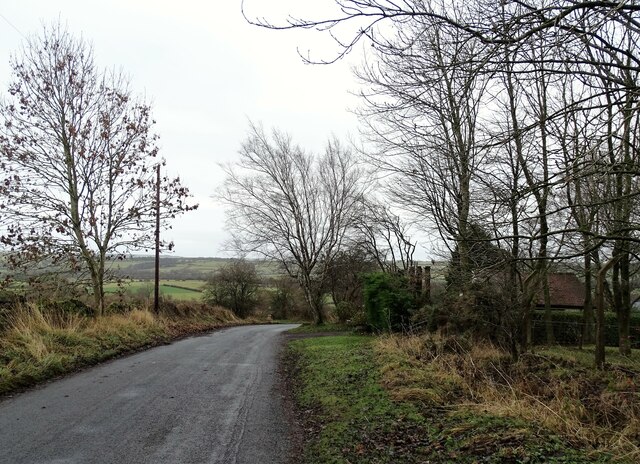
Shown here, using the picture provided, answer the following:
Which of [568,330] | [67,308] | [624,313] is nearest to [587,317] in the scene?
[568,330]

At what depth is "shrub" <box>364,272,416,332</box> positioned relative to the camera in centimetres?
1652

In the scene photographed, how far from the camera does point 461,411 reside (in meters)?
5.91

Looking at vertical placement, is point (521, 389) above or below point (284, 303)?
above

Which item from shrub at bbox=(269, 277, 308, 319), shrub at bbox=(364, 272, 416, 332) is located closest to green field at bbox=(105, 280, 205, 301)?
shrub at bbox=(269, 277, 308, 319)

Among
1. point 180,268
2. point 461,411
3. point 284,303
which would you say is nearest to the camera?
point 461,411

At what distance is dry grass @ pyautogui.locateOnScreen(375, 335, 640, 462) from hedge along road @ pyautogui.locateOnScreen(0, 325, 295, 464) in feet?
7.62

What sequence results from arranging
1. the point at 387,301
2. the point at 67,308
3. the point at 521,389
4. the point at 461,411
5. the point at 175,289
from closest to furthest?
Answer: the point at 461,411 < the point at 521,389 < the point at 67,308 < the point at 387,301 < the point at 175,289

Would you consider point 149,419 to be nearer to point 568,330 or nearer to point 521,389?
point 521,389

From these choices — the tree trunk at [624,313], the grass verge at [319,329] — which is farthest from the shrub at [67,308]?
the tree trunk at [624,313]

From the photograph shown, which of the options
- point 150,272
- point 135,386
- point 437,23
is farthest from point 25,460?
point 150,272

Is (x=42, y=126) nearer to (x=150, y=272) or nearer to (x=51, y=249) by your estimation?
(x=51, y=249)

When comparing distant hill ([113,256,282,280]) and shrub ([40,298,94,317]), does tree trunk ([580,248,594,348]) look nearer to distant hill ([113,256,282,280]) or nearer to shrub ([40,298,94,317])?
distant hill ([113,256,282,280])

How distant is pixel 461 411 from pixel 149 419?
4.18 meters

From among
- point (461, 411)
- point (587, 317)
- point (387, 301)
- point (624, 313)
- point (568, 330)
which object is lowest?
point (568, 330)
